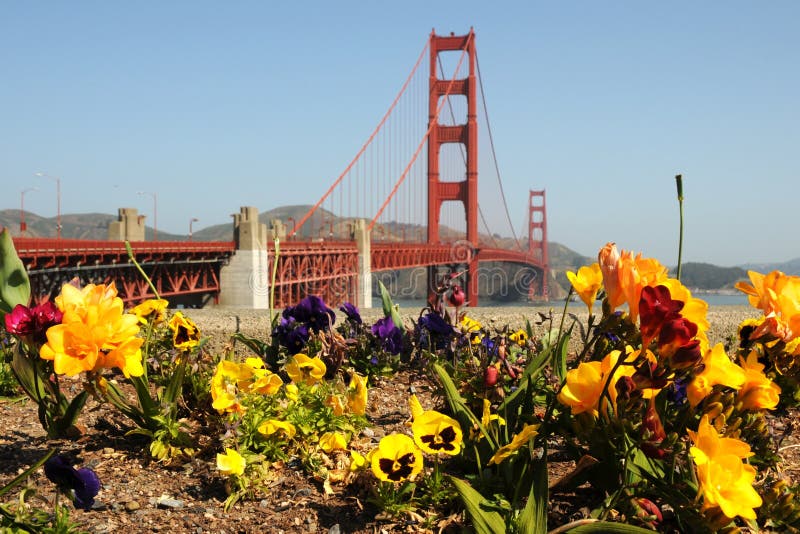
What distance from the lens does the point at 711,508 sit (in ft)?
4.48

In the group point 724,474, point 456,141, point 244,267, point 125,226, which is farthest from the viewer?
point 456,141

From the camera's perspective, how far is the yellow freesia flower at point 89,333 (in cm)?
176

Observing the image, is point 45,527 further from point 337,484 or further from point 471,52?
Result: point 471,52

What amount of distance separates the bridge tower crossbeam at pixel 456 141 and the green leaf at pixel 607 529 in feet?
114

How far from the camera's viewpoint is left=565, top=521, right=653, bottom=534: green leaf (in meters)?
1.44

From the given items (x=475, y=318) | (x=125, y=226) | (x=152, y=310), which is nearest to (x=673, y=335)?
(x=152, y=310)

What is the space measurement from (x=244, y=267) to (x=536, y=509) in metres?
21.9

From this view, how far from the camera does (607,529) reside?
147 centimetres

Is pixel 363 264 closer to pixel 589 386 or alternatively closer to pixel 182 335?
pixel 182 335

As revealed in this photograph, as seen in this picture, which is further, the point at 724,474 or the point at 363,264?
the point at 363,264

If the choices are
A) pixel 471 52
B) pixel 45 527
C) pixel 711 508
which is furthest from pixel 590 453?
pixel 471 52

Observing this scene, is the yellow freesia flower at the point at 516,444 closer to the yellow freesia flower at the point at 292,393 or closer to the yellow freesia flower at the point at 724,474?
the yellow freesia flower at the point at 724,474

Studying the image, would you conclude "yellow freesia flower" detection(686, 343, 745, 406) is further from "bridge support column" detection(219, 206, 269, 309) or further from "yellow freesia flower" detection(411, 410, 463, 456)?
"bridge support column" detection(219, 206, 269, 309)

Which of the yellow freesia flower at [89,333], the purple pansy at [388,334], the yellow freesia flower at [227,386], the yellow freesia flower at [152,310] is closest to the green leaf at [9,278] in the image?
the yellow freesia flower at [89,333]
